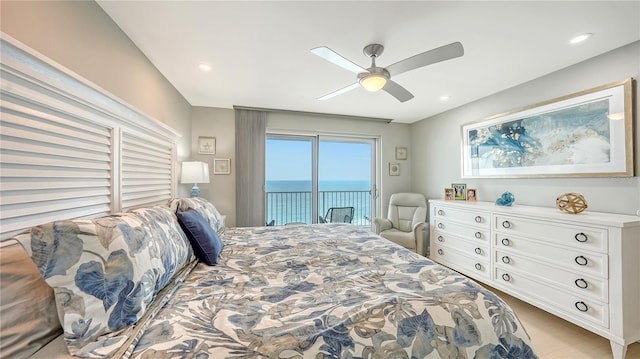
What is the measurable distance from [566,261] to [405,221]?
2149mm

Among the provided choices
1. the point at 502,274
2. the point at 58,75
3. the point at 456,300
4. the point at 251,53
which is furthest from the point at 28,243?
the point at 502,274

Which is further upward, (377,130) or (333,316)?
(377,130)

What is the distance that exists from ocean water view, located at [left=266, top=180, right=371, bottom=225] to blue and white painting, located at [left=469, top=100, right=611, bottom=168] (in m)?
2.03

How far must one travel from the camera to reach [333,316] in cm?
95

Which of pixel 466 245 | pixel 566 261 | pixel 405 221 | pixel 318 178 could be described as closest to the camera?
pixel 566 261

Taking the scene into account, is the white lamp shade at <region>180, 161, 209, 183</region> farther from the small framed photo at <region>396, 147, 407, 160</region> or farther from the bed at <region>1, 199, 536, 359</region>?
the small framed photo at <region>396, 147, 407, 160</region>

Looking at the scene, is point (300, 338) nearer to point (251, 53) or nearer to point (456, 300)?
point (456, 300)

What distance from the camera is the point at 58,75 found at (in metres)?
1.13

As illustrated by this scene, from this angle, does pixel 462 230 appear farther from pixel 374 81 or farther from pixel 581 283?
pixel 374 81

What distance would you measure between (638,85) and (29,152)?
3939mm

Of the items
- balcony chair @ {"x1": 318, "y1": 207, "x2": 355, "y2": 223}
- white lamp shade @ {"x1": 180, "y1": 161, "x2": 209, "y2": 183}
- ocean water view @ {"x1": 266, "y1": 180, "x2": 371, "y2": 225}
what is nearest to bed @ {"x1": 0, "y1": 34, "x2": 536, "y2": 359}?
white lamp shade @ {"x1": 180, "y1": 161, "x2": 209, "y2": 183}

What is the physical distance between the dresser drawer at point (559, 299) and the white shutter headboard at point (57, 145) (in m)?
3.45

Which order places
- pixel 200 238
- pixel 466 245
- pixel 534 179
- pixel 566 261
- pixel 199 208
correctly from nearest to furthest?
1. pixel 200 238
2. pixel 566 261
3. pixel 199 208
4. pixel 534 179
5. pixel 466 245

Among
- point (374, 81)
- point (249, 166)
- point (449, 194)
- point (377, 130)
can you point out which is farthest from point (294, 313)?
point (377, 130)
